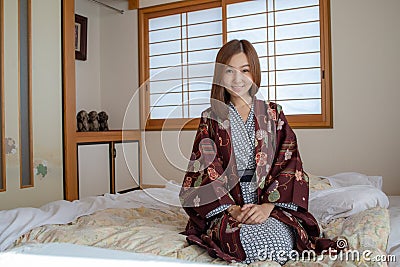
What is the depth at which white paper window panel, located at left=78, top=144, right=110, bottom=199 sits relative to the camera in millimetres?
3791

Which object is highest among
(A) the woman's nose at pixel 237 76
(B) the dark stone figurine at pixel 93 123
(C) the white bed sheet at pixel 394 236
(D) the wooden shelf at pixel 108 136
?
(A) the woman's nose at pixel 237 76

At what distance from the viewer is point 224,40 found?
4129 mm

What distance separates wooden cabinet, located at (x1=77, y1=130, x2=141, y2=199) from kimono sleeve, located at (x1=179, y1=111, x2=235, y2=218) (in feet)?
6.23

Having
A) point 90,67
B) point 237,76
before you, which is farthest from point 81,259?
point 90,67

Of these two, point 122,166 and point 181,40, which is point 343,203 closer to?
point 122,166

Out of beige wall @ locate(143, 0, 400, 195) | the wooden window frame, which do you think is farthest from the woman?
beige wall @ locate(143, 0, 400, 195)

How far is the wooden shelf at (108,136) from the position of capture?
12.4 ft

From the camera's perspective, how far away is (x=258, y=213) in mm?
1515

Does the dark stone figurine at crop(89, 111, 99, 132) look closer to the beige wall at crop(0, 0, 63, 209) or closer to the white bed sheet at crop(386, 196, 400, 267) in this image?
the beige wall at crop(0, 0, 63, 209)

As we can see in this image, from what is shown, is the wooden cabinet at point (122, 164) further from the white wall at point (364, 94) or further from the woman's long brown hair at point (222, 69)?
the woman's long brown hair at point (222, 69)

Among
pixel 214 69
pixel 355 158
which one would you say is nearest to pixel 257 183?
pixel 214 69

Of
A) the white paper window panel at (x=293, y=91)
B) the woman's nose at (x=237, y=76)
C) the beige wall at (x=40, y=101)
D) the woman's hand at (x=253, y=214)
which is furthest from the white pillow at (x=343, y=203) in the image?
the beige wall at (x=40, y=101)

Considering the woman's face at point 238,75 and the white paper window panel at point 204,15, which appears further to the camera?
the white paper window panel at point 204,15

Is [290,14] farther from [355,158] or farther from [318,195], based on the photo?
[318,195]
